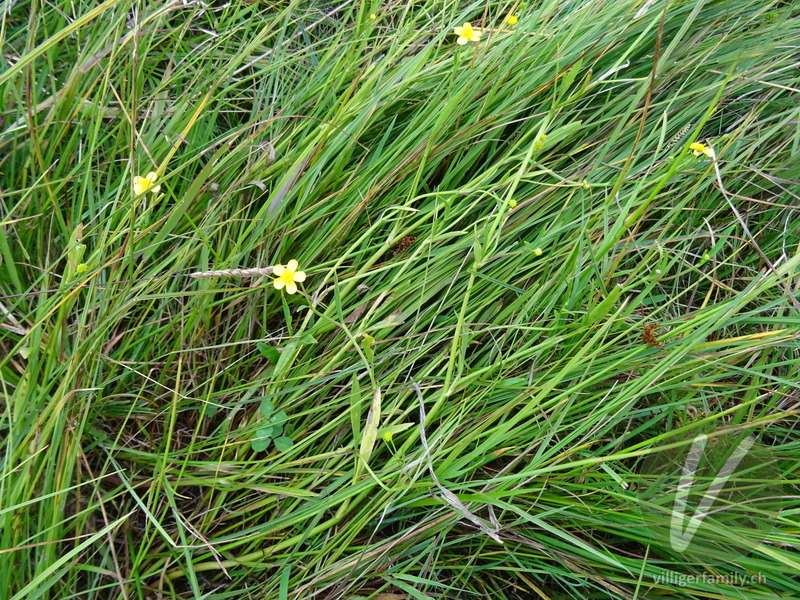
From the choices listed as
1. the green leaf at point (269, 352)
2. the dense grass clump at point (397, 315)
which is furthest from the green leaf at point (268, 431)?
the green leaf at point (269, 352)

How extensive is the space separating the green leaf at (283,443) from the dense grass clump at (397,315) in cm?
2

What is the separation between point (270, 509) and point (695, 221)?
123cm

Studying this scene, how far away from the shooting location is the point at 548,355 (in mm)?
1176

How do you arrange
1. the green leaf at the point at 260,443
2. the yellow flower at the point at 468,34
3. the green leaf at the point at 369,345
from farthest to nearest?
the yellow flower at the point at 468,34, the green leaf at the point at 260,443, the green leaf at the point at 369,345

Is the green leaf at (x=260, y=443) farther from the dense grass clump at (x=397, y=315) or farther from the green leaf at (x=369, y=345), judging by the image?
the green leaf at (x=369, y=345)

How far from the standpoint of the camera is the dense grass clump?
1.01m

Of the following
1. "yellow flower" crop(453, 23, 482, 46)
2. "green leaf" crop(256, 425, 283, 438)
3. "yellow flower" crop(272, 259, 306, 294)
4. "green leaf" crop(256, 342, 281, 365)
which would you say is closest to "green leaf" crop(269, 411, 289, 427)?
"green leaf" crop(256, 425, 283, 438)

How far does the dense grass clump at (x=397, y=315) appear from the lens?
39.9 inches

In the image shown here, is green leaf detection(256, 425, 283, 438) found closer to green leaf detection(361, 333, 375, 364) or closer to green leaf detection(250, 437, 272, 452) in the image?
green leaf detection(250, 437, 272, 452)

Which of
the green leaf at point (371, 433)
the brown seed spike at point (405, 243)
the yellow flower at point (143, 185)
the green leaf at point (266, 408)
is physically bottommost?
the green leaf at point (266, 408)

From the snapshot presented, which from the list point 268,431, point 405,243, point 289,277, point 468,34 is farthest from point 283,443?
point 468,34

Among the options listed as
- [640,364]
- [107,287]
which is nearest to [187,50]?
[107,287]

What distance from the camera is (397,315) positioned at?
3.96 feet

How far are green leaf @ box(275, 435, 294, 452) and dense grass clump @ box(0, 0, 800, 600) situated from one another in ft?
0.07
